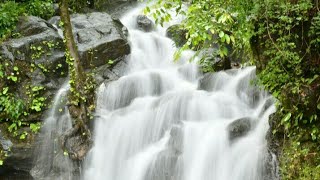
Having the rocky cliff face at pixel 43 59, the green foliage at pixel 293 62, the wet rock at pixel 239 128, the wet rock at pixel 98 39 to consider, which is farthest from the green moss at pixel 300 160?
the wet rock at pixel 98 39

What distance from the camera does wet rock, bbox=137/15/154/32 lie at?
11876 mm

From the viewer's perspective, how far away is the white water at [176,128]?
614 cm

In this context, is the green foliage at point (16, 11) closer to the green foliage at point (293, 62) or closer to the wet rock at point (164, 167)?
the wet rock at point (164, 167)

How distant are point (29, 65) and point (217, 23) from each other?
5.84 metres

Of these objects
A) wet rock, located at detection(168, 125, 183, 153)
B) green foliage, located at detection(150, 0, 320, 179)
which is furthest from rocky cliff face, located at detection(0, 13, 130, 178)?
green foliage, located at detection(150, 0, 320, 179)

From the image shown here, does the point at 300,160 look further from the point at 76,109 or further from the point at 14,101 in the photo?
the point at 14,101

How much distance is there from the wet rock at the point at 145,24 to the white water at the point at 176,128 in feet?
8.28

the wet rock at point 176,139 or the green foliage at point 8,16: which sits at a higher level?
the green foliage at point 8,16

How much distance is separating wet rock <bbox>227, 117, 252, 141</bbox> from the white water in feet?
0.28

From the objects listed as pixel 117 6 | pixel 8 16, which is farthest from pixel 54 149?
pixel 117 6

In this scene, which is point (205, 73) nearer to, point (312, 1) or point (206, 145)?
point (206, 145)

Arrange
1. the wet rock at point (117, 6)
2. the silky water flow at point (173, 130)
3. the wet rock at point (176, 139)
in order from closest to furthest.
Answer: the silky water flow at point (173, 130), the wet rock at point (176, 139), the wet rock at point (117, 6)

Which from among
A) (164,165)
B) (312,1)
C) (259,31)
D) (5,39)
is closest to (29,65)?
(5,39)

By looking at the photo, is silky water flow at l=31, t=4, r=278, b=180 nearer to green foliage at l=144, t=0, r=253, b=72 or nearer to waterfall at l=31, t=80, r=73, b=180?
waterfall at l=31, t=80, r=73, b=180
